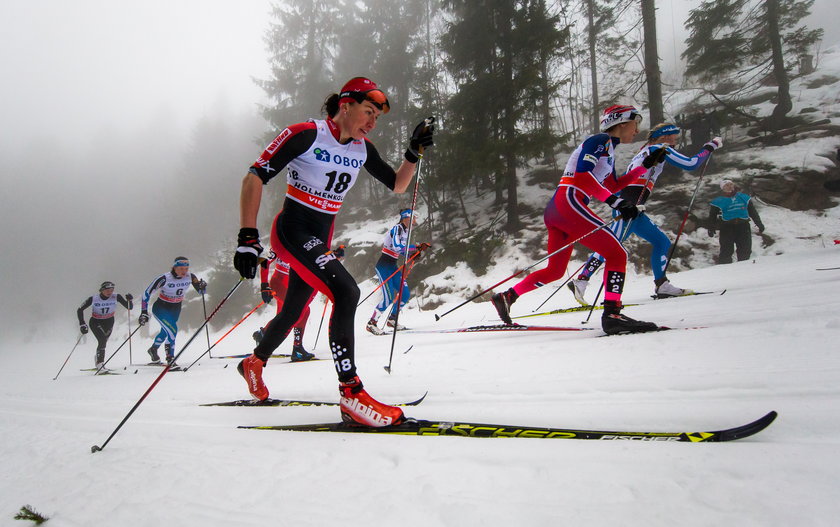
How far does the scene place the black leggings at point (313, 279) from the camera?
2.30 m

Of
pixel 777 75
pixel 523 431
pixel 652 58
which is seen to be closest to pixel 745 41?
pixel 777 75

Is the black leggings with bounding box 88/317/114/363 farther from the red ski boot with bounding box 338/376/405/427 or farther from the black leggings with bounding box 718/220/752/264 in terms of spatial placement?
the black leggings with bounding box 718/220/752/264

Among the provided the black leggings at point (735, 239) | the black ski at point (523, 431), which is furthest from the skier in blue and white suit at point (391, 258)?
the black leggings at point (735, 239)

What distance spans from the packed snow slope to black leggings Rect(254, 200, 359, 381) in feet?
1.65

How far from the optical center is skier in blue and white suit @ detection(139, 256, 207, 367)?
8102 mm

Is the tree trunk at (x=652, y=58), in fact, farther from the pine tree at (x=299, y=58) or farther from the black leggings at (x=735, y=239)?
the pine tree at (x=299, y=58)

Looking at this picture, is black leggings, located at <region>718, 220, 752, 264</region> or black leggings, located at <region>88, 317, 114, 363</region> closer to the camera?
black leggings, located at <region>718, 220, 752, 264</region>

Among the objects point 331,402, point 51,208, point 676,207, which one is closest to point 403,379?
point 331,402

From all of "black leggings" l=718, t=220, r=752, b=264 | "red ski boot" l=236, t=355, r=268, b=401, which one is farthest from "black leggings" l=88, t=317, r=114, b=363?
"black leggings" l=718, t=220, r=752, b=264

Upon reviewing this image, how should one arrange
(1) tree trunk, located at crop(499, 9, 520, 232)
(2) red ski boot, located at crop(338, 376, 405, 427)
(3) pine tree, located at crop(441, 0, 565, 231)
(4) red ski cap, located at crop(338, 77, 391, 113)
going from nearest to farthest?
(2) red ski boot, located at crop(338, 376, 405, 427) → (4) red ski cap, located at crop(338, 77, 391, 113) → (3) pine tree, located at crop(441, 0, 565, 231) → (1) tree trunk, located at crop(499, 9, 520, 232)

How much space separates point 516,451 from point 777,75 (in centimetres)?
1814

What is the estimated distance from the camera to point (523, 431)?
1.74m

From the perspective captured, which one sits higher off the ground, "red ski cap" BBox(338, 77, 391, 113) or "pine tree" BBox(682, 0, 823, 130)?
"pine tree" BBox(682, 0, 823, 130)

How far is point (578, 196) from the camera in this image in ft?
13.1
